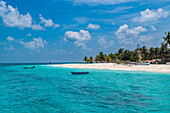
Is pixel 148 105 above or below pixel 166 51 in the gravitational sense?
below

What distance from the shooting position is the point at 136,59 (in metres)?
105

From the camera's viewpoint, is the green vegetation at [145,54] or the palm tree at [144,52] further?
the palm tree at [144,52]

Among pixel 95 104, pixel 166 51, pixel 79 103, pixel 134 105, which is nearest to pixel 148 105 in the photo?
pixel 134 105

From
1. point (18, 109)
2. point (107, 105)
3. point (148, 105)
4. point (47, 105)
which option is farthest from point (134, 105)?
point (18, 109)

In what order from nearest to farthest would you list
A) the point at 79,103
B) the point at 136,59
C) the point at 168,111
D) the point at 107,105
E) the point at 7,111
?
the point at 168,111
the point at 7,111
the point at 107,105
the point at 79,103
the point at 136,59

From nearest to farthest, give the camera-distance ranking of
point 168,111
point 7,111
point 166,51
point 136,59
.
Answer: point 168,111 → point 7,111 → point 166,51 → point 136,59

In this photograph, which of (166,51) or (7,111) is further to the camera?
(166,51)

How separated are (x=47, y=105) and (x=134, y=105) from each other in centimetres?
737

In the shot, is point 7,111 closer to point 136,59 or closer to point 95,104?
point 95,104

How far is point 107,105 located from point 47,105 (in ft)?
16.9

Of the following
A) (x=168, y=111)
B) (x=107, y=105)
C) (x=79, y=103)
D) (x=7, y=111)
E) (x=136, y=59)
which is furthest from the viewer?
(x=136, y=59)

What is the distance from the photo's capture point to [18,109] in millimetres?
11836

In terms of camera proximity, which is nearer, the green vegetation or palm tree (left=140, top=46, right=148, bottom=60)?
the green vegetation

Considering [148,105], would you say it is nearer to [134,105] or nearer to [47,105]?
[134,105]
